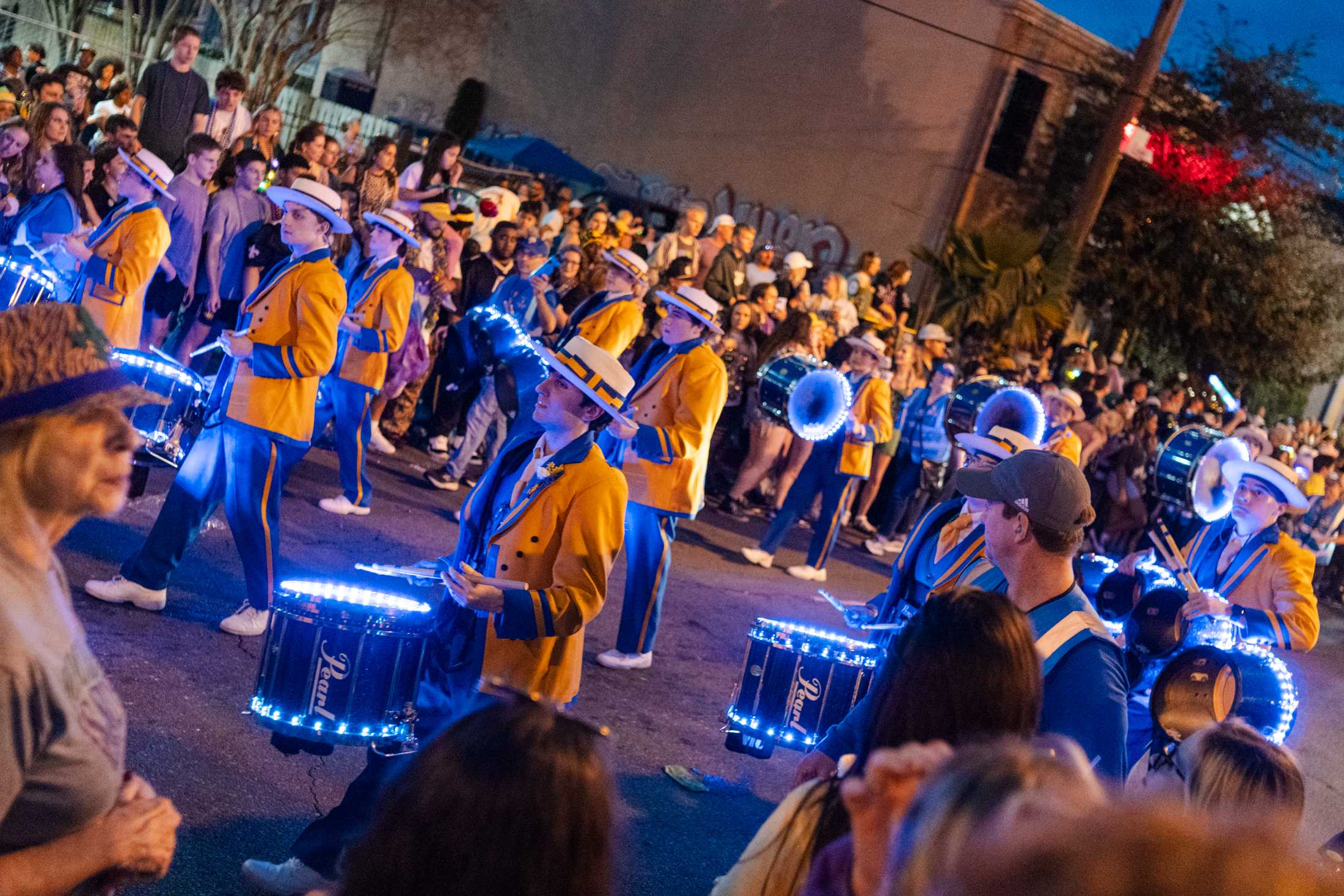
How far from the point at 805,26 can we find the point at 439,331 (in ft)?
50.0

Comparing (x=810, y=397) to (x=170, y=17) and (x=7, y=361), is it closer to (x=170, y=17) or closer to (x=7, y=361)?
(x=7, y=361)

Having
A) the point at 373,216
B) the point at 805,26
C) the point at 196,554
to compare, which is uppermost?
the point at 805,26

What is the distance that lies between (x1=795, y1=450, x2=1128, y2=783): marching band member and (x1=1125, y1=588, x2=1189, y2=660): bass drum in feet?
7.72

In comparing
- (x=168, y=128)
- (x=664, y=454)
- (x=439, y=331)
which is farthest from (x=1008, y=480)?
(x=168, y=128)

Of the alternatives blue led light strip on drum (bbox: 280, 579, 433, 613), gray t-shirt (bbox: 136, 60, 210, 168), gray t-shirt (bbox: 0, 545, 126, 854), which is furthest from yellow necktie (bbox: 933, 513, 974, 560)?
gray t-shirt (bbox: 136, 60, 210, 168)

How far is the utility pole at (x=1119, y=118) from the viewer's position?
18.8 meters

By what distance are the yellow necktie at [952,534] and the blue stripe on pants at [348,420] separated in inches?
203

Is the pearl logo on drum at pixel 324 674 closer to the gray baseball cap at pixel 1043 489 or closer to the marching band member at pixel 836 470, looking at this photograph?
the gray baseball cap at pixel 1043 489

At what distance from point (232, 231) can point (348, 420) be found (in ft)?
7.11

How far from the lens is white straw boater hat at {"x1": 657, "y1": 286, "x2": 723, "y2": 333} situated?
7.86m

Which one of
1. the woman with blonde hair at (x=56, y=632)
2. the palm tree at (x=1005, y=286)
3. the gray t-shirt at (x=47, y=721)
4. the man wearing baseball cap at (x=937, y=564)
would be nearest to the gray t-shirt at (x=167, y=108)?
the man wearing baseball cap at (x=937, y=564)

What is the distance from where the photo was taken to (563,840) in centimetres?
195

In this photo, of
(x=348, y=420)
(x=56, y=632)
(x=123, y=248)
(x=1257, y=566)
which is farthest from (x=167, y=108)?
(x=56, y=632)

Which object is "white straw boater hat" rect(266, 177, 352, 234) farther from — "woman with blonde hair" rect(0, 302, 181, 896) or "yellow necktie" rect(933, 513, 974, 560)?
"woman with blonde hair" rect(0, 302, 181, 896)
